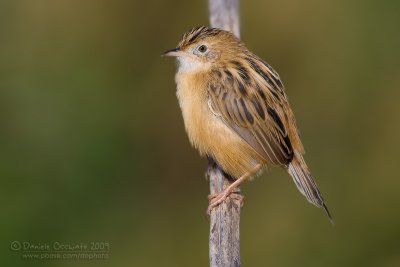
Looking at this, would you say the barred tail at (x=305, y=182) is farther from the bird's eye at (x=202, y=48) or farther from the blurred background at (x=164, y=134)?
the blurred background at (x=164, y=134)

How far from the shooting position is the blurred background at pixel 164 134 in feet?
27.6

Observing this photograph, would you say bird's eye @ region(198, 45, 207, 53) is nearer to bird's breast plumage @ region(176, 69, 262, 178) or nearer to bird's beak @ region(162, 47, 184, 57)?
bird's beak @ region(162, 47, 184, 57)

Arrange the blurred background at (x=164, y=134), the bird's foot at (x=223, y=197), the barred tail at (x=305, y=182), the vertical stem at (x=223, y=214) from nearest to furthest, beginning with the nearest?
the vertical stem at (x=223, y=214) < the bird's foot at (x=223, y=197) < the barred tail at (x=305, y=182) < the blurred background at (x=164, y=134)

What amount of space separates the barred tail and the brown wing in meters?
0.11

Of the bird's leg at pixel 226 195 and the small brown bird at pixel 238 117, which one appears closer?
the bird's leg at pixel 226 195

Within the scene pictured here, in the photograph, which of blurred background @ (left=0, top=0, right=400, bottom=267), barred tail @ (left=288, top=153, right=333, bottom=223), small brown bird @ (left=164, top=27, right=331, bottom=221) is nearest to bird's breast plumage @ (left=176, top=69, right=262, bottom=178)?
small brown bird @ (left=164, top=27, right=331, bottom=221)

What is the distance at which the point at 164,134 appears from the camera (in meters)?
9.06

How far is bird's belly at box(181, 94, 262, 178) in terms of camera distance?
22.3 ft

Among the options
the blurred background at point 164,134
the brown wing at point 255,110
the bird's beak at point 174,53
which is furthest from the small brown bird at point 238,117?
the blurred background at point 164,134

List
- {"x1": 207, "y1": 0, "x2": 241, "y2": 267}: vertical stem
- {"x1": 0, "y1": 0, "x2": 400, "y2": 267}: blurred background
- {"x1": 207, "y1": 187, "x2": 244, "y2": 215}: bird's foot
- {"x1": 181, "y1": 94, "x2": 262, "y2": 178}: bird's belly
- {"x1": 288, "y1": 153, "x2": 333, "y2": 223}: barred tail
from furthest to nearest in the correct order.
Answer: {"x1": 0, "y1": 0, "x2": 400, "y2": 267}: blurred background
{"x1": 288, "y1": 153, "x2": 333, "y2": 223}: barred tail
{"x1": 181, "y1": 94, "x2": 262, "y2": 178}: bird's belly
{"x1": 207, "y1": 187, "x2": 244, "y2": 215}: bird's foot
{"x1": 207, "y1": 0, "x2": 241, "y2": 267}: vertical stem

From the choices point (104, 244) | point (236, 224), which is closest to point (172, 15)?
point (104, 244)

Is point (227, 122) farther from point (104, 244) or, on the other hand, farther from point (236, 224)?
point (104, 244)

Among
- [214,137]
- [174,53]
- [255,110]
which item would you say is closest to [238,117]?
[255,110]

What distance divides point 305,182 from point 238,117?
0.81m
